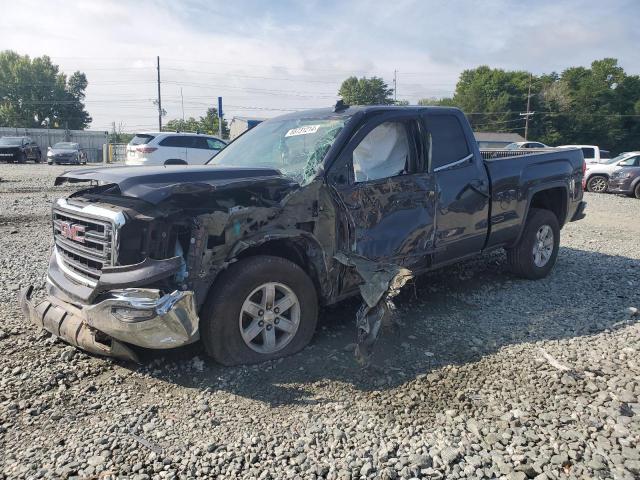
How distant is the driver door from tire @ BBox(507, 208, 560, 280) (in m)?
1.81

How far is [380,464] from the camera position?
2.67 metres

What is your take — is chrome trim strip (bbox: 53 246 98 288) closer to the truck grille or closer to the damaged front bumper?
the truck grille


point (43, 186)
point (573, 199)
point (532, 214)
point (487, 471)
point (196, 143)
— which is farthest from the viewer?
point (196, 143)

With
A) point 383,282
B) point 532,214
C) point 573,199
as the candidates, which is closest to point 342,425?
point 383,282

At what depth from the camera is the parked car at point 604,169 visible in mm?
18609

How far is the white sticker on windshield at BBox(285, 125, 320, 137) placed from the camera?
4492mm

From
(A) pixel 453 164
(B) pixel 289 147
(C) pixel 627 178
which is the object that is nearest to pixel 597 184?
(C) pixel 627 178

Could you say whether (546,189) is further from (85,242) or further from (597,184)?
(597,184)

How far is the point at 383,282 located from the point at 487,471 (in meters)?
1.57

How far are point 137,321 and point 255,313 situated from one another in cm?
84

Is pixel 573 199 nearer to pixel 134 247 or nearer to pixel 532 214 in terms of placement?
pixel 532 214

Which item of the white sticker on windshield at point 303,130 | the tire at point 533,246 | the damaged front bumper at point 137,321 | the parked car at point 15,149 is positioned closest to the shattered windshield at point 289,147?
the white sticker on windshield at point 303,130

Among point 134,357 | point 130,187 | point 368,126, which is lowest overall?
point 134,357

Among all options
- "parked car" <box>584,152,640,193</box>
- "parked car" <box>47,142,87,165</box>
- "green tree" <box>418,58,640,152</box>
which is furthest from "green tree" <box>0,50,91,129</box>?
"parked car" <box>584,152,640,193</box>
